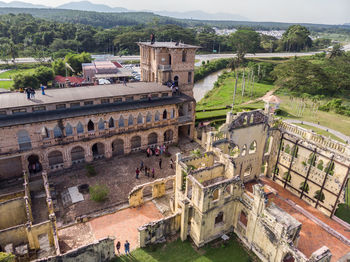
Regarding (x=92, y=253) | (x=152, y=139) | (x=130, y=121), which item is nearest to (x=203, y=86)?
(x=152, y=139)

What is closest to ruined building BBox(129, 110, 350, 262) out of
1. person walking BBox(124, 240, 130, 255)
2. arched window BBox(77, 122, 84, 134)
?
person walking BBox(124, 240, 130, 255)

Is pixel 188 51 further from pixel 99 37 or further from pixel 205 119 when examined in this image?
pixel 99 37

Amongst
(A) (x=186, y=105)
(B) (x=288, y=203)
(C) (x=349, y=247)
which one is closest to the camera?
(C) (x=349, y=247)

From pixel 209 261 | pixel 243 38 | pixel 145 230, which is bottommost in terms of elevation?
pixel 209 261

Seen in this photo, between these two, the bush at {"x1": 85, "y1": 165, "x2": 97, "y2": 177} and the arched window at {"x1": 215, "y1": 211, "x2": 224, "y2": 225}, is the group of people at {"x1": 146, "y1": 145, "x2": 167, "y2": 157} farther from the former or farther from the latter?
the arched window at {"x1": 215, "y1": 211, "x2": 224, "y2": 225}

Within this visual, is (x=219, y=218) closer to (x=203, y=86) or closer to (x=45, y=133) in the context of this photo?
(x=45, y=133)

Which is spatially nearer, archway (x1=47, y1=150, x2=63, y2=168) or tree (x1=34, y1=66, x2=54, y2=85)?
archway (x1=47, y1=150, x2=63, y2=168)

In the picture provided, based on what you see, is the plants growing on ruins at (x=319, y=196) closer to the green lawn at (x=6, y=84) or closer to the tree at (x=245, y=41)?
the green lawn at (x=6, y=84)

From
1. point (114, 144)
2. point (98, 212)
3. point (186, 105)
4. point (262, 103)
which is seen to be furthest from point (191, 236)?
point (262, 103)
